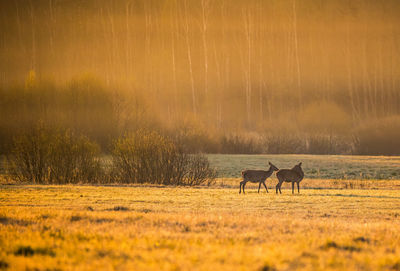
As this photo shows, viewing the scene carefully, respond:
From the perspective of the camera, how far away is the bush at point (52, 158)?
4662 centimetres

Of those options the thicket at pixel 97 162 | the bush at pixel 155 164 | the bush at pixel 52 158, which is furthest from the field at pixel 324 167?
the bush at pixel 52 158

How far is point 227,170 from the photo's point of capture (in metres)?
76.8

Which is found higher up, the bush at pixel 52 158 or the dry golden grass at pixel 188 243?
the bush at pixel 52 158

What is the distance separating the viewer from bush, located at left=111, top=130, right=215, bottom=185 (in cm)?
4482

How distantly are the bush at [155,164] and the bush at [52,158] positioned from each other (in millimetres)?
2479

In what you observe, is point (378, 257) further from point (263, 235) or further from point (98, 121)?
point (98, 121)

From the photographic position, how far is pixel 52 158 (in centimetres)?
4694

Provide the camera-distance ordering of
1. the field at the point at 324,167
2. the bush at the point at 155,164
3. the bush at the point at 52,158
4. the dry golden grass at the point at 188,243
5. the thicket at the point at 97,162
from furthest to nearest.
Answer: the field at the point at 324,167 → the bush at the point at 52,158 → the thicket at the point at 97,162 → the bush at the point at 155,164 → the dry golden grass at the point at 188,243

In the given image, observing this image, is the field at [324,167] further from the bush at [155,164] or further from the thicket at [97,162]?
the thicket at [97,162]

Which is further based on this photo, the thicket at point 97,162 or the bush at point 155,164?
the thicket at point 97,162

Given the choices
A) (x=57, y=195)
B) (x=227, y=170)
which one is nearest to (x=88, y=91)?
(x=227, y=170)

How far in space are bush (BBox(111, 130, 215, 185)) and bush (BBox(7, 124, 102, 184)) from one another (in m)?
2.48

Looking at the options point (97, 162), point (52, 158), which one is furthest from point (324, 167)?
point (52, 158)

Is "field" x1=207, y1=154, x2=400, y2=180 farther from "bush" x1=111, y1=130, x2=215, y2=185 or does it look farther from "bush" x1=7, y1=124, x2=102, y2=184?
"bush" x1=7, y1=124, x2=102, y2=184
